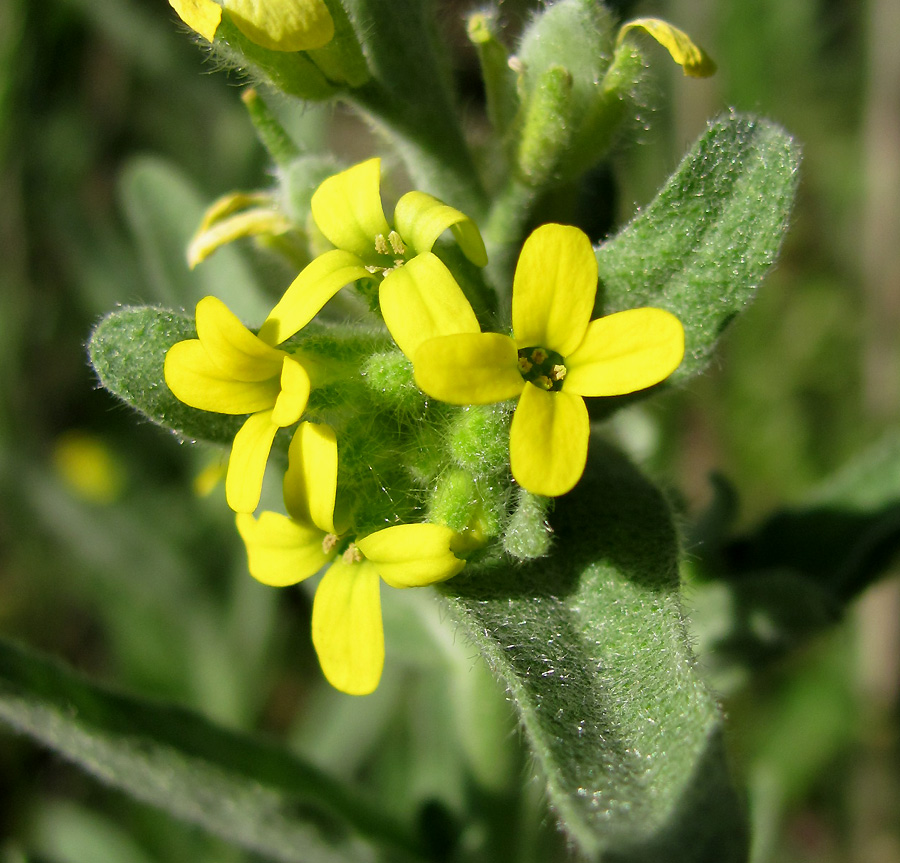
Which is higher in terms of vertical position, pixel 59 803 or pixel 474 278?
pixel 474 278

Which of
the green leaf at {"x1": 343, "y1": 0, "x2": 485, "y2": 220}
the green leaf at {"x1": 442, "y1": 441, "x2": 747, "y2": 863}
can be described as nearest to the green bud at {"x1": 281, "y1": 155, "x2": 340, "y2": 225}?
the green leaf at {"x1": 343, "y1": 0, "x2": 485, "y2": 220}


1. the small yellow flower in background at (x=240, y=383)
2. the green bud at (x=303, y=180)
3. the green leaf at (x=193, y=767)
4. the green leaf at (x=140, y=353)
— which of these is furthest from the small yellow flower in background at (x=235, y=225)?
the green leaf at (x=193, y=767)

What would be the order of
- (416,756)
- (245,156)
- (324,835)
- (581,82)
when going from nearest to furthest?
(581,82) < (324,835) < (416,756) < (245,156)

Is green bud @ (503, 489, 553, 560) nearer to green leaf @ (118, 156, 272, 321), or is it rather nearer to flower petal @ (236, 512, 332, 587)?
flower petal @ (236, 512, 332, 587)

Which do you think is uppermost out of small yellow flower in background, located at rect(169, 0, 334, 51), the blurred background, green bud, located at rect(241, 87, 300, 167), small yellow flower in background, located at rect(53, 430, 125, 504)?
small yellow flower in background, located at rect(169, 0, 334, 51)

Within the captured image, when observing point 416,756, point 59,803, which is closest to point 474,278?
point 416,756

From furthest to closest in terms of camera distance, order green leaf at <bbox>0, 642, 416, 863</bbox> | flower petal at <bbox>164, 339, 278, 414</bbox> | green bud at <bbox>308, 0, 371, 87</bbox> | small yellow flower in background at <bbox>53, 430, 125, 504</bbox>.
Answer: small yellow flower in background at <bbox>53, 430, 125, 504</bbox> < green leaf at <bbox>0, 642, 416, 863</bbox> < green bud at <bbox>308, 0, 371, 87</bbox> < flower petal at <bbox>164, 339, 278, 414</bbox>

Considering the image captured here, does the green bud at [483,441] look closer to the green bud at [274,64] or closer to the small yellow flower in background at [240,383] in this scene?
the small yellow flower in background at [240,383]

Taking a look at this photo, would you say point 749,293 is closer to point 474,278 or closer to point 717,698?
point 474,278
